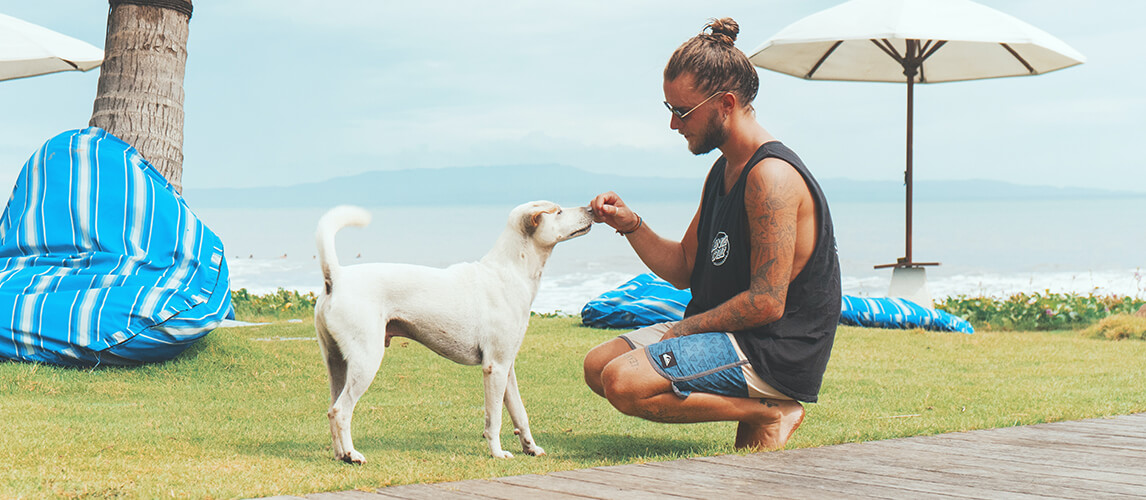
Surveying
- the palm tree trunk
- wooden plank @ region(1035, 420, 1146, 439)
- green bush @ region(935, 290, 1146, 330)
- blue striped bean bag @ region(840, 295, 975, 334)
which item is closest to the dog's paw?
wooden plank @ region(1035, 420, 1146, 439)

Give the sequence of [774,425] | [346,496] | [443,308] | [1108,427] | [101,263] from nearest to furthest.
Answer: [346,496], [443,308], [774,425], [1108,427], [101,263]

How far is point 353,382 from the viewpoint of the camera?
11.6 ft

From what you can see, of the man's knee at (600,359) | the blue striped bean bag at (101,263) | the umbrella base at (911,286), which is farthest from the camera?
the umbrella base at (911,286)

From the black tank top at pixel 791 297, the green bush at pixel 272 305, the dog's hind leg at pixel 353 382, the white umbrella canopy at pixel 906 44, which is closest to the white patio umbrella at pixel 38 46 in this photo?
the green bush at pixel 272 305

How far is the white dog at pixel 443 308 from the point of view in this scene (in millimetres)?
3510

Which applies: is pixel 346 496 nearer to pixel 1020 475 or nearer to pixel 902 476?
→ pixel 902 476

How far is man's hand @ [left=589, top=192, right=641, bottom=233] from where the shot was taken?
388cm

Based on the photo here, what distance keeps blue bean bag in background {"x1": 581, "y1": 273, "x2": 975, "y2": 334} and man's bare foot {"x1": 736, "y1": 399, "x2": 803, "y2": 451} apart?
196 inches

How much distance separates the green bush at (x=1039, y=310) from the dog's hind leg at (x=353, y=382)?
26.8 feet

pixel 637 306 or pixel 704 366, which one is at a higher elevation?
pixel 704 366

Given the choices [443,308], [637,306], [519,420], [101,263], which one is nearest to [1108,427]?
[519,420]

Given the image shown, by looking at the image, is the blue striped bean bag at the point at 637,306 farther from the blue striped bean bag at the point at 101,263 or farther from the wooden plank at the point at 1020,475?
the wooden plank at the point at 1020,475

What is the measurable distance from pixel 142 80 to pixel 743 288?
5832 mm

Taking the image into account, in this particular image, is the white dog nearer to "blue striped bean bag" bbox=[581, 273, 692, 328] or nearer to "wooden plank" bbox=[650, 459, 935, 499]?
"wooden plank" bbox=[650, 459, 935, 499]
